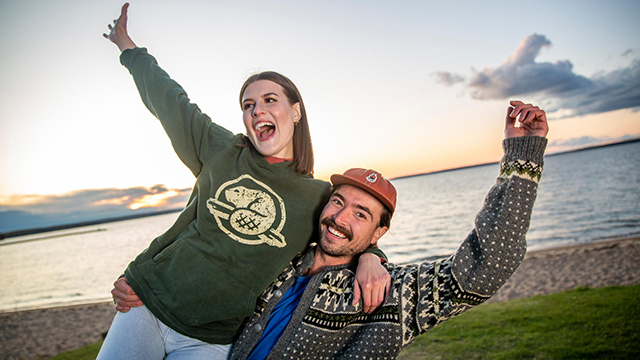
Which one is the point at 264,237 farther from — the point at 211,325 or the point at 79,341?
the point at 79,341

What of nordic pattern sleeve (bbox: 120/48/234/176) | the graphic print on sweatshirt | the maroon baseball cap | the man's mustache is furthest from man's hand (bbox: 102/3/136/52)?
the man's mustache

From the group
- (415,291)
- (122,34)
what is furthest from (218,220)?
(122,34)

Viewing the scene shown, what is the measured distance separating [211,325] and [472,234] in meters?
1.79

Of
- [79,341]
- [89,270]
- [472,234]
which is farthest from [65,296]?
[472,234]

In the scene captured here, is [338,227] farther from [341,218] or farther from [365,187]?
[365,187]

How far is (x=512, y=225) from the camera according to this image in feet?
5.78

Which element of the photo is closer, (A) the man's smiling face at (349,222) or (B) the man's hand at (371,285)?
(B) the man's hand at (371,285)

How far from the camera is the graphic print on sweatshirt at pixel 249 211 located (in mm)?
2250

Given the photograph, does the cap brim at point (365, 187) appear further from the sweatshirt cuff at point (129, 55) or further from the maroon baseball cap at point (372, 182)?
the sweatshirt cuff at point (129, 55)

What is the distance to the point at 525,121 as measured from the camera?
5.98 ft

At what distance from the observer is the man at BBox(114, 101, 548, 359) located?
5.84ft

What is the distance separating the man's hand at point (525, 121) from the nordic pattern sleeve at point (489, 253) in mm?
65

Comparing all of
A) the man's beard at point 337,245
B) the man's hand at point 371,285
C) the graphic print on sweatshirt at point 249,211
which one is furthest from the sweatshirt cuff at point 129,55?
the man's hand at point 371,285

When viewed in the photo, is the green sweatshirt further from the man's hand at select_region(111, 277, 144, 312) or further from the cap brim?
the cap brim
